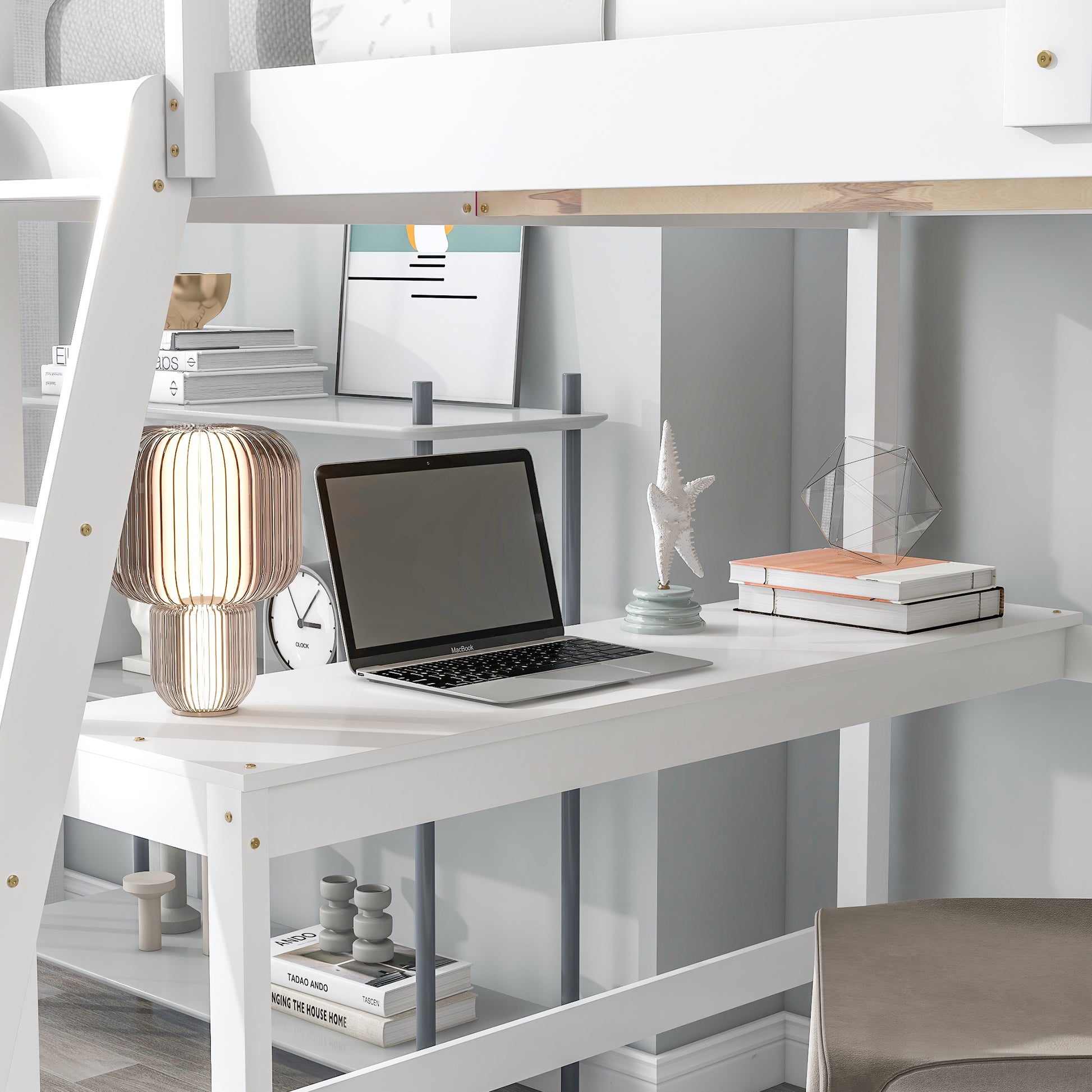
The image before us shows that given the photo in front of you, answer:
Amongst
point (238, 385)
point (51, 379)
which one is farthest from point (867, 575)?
point (51, 379)

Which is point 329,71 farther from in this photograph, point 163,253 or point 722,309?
point 722,309

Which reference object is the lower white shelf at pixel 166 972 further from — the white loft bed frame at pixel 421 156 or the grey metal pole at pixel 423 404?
the white loft bed frame at pixel 421 156

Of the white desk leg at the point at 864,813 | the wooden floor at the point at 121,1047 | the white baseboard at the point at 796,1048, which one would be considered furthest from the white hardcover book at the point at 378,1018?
the white desk leg at the point at 864,813

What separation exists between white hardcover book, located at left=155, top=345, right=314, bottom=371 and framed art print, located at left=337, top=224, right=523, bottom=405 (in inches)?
3.0

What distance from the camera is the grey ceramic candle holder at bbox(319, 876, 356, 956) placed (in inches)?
95.7

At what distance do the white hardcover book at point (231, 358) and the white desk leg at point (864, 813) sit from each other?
1.02m

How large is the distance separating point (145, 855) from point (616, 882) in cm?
98

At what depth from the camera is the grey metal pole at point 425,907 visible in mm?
2092

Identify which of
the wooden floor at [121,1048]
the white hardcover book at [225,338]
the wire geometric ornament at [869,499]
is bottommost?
the wooden floor at [121,1048]

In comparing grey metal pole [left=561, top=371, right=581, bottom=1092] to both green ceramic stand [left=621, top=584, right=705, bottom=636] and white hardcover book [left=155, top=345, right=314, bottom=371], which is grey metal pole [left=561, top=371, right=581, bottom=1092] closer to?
green ceramic stand [left=621, top=584, right=705, bottom=636]

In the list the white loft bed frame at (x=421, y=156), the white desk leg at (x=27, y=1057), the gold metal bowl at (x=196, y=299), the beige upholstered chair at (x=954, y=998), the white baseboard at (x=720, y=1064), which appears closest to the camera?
the white loft bed frame at (x=421, y=156)

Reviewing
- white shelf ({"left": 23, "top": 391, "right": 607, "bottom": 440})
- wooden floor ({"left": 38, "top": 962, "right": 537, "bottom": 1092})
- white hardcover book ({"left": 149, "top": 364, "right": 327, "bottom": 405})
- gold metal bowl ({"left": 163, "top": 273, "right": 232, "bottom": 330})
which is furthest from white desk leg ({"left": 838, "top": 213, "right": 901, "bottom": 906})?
gold metal bowl ({"left": 163, "top": 273, "right": 232, "bottom": 330})

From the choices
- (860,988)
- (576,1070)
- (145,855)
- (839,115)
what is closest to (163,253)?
(839,115)

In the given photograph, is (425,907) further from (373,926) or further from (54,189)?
(54,189)
